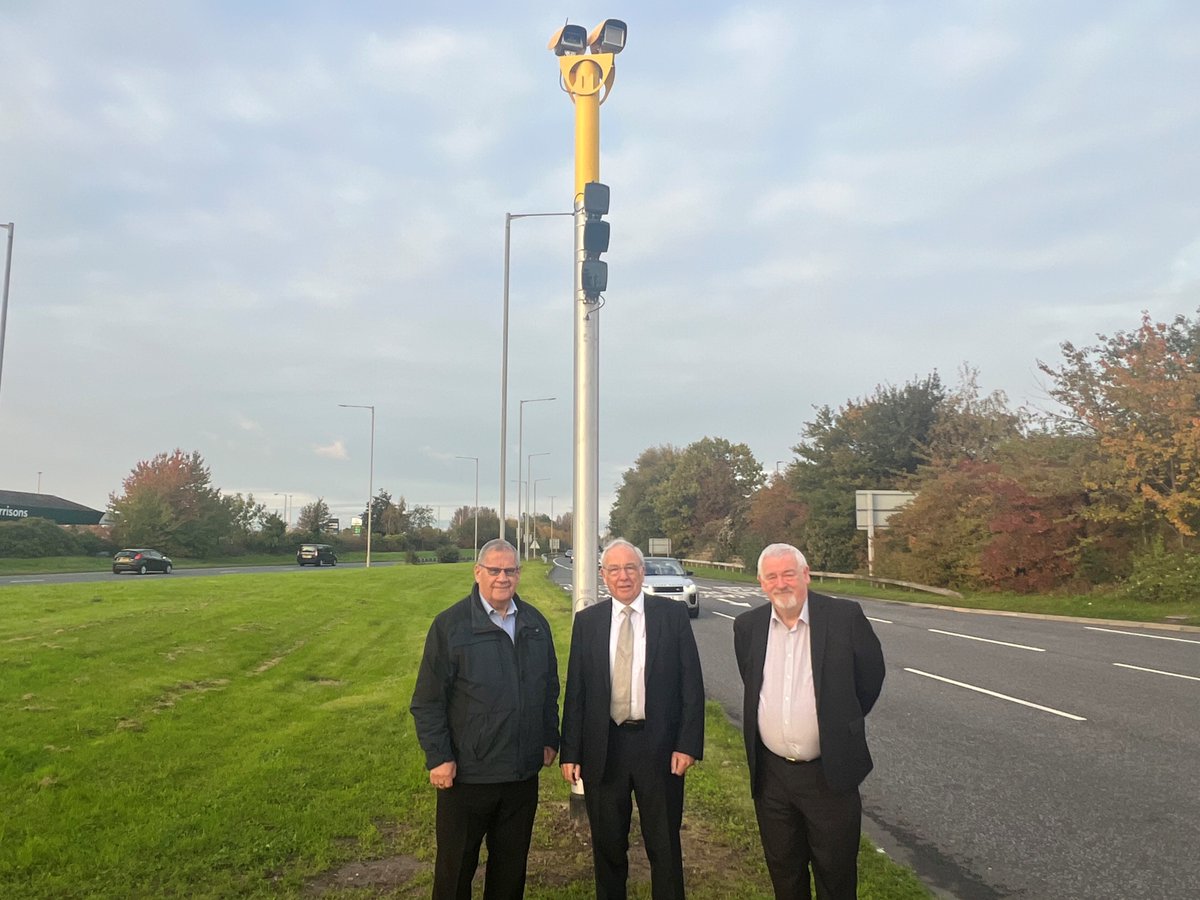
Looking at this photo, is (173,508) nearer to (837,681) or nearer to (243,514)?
(243,514)

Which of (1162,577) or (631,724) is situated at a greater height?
(1162,577)

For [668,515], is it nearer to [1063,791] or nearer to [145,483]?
[145,483]

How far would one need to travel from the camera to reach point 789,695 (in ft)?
11.8

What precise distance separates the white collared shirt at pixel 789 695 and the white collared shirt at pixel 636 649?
0.52 meters

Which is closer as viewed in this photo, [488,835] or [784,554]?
[784,554]

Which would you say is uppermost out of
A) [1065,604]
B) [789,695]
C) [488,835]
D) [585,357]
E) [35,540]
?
[585,357]

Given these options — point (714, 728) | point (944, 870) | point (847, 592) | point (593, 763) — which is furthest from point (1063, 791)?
point (847, 592)

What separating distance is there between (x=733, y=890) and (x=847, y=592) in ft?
98.4

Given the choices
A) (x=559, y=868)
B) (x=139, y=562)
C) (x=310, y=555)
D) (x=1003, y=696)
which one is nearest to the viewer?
(x=559, y=868)

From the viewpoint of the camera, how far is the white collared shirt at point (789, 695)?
3.56 metres

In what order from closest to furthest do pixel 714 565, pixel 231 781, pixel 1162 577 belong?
pixel 231 781 < pixel 1162 577 < pixel 714 565

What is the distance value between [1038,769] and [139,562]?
42237mm

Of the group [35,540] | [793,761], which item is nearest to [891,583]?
[793,761]

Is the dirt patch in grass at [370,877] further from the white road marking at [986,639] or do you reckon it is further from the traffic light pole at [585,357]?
the white road marking at [986,639]
